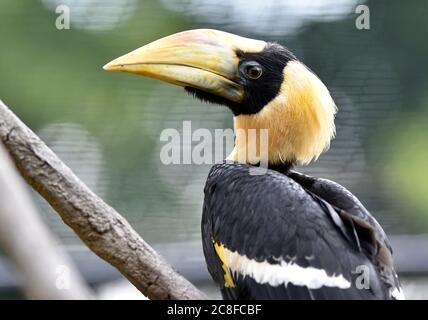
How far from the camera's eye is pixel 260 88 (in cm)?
235

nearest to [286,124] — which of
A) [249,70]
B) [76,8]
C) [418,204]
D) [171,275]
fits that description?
[249,70]

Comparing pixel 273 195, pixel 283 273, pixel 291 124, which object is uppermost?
→ pixel 291 124

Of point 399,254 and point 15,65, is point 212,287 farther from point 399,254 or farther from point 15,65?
point 15,65

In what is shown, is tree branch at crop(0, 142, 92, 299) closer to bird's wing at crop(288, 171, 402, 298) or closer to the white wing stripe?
the white wing stripe

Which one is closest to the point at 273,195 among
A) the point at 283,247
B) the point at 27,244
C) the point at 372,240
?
the point at 283,247

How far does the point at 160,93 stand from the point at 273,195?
5.54 ft

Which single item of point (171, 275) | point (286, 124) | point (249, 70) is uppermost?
point (249, 70)

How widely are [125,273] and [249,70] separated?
78 centimetres

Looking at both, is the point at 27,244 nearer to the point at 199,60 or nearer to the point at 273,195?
the point at 273,195

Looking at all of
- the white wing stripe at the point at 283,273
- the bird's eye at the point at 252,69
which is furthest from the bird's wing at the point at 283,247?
→ the bird's eye at the point at 252,69

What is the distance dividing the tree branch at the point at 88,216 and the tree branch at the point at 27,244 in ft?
1.19

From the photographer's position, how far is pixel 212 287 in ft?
9.75

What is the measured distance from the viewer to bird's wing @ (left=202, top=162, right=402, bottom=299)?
73.0 inches
